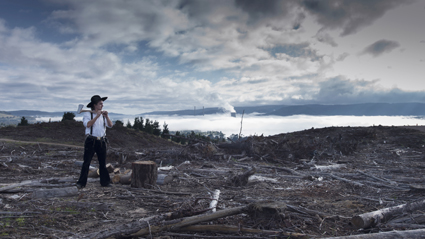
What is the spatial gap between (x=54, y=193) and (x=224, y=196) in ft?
13.6

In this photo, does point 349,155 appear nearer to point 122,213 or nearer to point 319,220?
point 319,220

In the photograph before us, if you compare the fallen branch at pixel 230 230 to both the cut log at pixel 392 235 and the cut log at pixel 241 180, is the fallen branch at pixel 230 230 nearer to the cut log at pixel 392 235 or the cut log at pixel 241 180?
the cut log at pixel 392 235

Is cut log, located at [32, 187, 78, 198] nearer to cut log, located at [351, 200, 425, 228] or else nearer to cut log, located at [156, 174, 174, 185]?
cut log, located at [156, 174, 174, 185]

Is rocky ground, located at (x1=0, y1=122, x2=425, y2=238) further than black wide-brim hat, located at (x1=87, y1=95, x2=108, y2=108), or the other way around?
black wide-brim hat, located at (x1=87, y1=95, x2=108, y2=108)

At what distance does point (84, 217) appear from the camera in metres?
5.00

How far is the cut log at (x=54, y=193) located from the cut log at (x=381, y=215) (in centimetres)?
619

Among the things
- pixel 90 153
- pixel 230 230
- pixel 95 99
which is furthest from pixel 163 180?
pixel 230 230

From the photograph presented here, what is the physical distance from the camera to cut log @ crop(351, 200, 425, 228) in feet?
13.9

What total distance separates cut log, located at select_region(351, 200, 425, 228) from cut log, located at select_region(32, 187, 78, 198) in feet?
20.3

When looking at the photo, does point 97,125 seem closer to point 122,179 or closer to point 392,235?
point 122,179

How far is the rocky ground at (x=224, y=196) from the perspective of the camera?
4207 millimetres

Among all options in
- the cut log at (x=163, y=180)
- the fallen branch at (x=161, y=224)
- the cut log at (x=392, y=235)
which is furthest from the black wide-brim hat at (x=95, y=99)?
→ the cut log at (x=392, y=235)

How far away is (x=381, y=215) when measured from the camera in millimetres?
4520

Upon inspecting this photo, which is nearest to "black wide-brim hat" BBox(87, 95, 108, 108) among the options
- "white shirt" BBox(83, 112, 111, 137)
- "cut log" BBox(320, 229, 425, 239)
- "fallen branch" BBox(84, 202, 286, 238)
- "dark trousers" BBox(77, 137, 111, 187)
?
"white shirt" BBox(83, 112, 111, 137)
